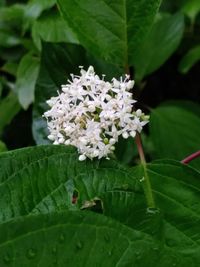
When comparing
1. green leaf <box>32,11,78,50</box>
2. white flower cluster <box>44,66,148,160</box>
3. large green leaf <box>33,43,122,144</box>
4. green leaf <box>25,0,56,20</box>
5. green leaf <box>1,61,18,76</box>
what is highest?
green leaf <box>25,0,56,20</box>

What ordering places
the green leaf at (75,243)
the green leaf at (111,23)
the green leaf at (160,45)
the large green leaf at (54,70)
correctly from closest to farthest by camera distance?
the green leaf at (75,243)
the green leaf at (111,23)
the large green leaf at (54,70)
the green leaf at (160,45)

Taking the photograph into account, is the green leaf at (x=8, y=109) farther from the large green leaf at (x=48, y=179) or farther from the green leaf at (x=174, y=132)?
the large green leaf at (x=48, y=179)

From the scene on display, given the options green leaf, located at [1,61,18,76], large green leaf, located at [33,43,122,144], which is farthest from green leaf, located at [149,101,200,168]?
green leaf, located at [1,61,18,76]

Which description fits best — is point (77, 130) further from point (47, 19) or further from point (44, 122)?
point (47, 19)

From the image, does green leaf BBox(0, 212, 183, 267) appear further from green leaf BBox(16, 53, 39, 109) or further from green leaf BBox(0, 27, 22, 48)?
green leaf BBox(0, 27, 22, 48)

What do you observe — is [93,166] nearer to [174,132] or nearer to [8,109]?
[174,132]

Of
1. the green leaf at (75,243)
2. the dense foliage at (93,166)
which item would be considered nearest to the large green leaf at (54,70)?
the dense foliage at (93,166)
